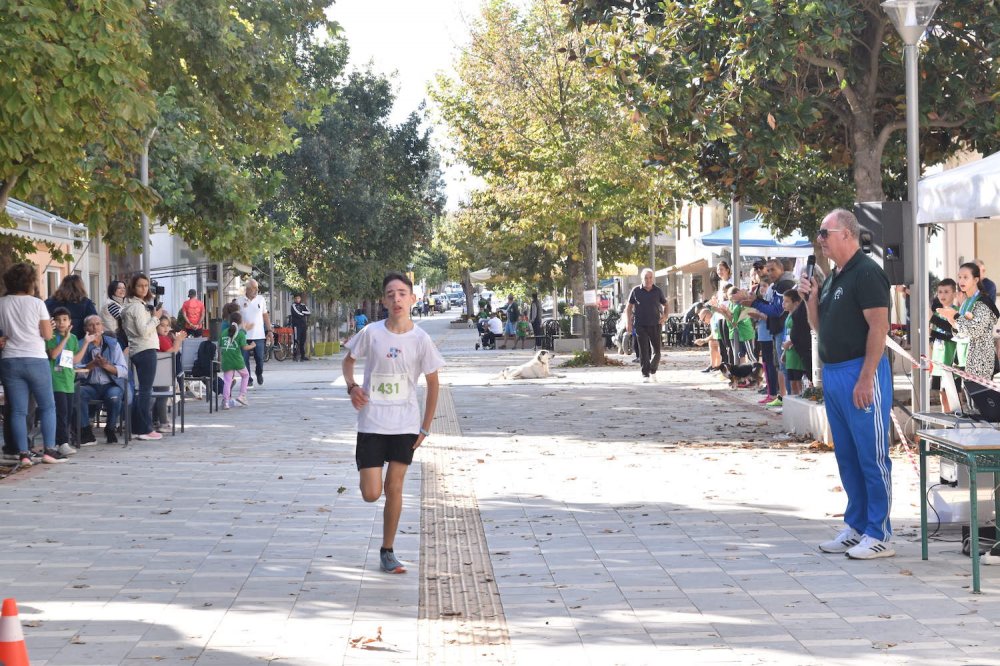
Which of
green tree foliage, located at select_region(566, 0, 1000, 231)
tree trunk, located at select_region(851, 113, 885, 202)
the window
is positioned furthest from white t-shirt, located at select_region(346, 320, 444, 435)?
the window

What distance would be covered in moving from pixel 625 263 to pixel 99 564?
149 feet

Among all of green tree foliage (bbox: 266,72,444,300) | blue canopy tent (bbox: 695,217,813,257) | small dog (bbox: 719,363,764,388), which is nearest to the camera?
small dog (bbox: 719,363,764,388)

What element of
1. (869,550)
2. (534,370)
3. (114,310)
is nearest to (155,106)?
(114,310)

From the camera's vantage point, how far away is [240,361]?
66.3 ft

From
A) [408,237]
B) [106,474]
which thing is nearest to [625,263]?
[408,237]

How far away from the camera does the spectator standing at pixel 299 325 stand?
36.9 metres

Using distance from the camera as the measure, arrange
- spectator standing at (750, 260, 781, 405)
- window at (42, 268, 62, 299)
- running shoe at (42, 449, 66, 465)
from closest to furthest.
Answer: running shoe at (42, 449, 66, 465), spectator standing at (750, 260, 781, 405), window at (42, 268, 62, 299)

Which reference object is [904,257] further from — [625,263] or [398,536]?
[625,263]

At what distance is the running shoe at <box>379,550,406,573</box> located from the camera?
25.3 feet

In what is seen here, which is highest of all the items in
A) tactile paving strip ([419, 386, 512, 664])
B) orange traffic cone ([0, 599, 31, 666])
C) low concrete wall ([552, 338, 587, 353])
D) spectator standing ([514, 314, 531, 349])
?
spectator standing ([514, 314, 531, 349])

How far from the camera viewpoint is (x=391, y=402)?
7.72m

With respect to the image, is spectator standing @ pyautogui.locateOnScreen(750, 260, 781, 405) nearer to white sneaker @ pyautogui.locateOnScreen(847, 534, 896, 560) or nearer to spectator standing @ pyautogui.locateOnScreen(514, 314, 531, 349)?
white sneaker @ pyautogui.locateOnScreen(847, 534, 896, 560)

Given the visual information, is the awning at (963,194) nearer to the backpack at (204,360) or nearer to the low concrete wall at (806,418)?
the low concrete wall at (806,418)

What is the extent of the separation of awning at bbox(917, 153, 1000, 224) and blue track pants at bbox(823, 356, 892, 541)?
7.82 ft
